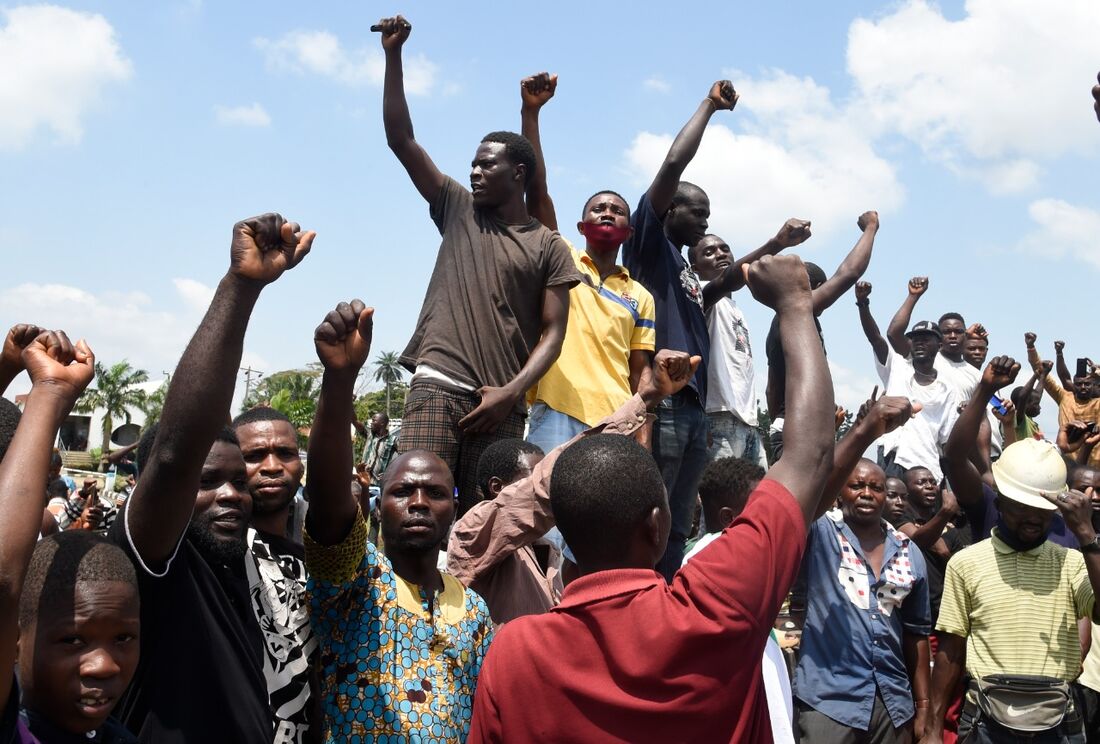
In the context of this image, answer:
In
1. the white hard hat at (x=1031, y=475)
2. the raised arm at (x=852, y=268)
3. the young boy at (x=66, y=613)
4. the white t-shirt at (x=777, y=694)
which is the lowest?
the white t-shirt at (x=777, y=694)

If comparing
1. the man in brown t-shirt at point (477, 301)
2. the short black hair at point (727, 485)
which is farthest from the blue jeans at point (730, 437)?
the man in brown t-shirt at point (477, 301)

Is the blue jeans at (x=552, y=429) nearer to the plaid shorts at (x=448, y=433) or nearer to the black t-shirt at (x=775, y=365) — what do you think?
the plaid shorts at (x=448, y=433)

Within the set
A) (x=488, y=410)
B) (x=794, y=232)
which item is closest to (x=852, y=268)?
(x=794, y=232)

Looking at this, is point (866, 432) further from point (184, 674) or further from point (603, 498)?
point (184, 674)

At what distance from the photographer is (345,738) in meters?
2.99

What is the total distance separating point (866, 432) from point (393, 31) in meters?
3.26

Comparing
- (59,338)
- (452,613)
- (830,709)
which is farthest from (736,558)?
(830,709)

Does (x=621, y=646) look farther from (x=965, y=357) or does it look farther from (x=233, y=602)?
(x=965, y=357)

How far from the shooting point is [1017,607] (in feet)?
17.0

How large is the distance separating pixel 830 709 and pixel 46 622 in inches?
145

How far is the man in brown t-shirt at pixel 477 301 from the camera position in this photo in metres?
4.86

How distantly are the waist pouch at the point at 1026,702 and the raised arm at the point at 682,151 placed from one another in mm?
3029

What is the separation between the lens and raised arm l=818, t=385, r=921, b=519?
118 inches

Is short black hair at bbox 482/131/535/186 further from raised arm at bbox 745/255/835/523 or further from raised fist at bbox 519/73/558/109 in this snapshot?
raised arm at bbox 745/255/835/523
